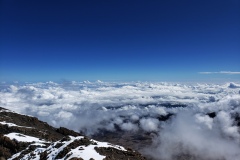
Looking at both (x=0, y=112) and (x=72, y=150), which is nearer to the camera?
(x=72, y=150)

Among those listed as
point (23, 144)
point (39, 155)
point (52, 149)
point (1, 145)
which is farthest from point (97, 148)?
point (1, 145)

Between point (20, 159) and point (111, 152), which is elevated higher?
point (111, 152)

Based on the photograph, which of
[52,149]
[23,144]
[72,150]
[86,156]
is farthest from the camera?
[23,144]

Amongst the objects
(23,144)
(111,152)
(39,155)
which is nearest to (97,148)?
(111,152)

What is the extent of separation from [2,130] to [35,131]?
1206 cm

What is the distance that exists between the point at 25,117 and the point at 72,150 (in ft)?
265

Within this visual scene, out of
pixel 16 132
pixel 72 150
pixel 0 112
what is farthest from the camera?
pixel 0 112

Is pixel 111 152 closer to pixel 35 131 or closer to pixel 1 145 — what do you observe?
pixel 1 145

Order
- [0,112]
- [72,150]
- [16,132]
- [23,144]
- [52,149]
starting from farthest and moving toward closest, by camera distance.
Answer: [0,112] → [16,132] → [23,144] → [52,149] → [72,150]

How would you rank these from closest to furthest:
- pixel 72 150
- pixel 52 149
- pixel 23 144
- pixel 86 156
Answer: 1. pixel 86 156
2. pixel 72 150
3. pixel 52 149
4. pixel 23 144

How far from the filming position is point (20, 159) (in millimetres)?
59188

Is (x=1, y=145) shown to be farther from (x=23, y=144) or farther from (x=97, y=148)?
(x=97, y=148)

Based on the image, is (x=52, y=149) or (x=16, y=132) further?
(x=16, y=132)

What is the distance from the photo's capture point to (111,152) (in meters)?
51.4
